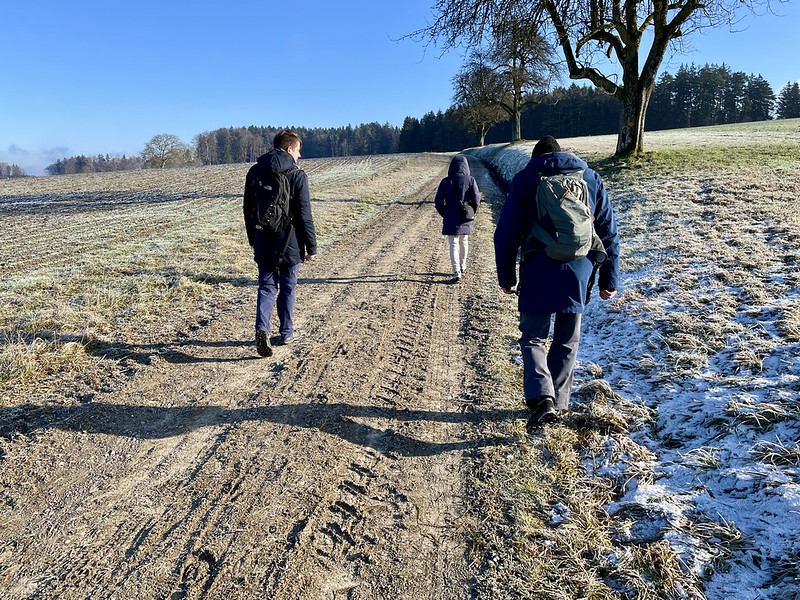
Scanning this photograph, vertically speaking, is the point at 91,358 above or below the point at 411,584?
above

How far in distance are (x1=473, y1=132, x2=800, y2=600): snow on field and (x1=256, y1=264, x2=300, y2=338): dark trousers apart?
120 inches

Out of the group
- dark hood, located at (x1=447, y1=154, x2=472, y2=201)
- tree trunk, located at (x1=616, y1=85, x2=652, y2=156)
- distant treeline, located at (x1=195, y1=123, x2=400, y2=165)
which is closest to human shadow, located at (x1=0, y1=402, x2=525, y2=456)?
dark hood, located at (x1=447, y1=154, x2=472, y2=201)

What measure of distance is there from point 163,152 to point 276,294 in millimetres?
97570

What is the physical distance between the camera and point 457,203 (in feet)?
23.3

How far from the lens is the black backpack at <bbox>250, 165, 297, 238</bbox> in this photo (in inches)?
170

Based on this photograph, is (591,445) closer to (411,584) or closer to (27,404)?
(411,584)

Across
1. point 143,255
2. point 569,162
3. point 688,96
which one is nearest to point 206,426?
point 569,162

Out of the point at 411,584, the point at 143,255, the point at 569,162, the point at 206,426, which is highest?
the point at 569,162

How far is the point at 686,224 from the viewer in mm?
8164

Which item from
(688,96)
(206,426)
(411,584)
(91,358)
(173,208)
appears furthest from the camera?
(688,96)

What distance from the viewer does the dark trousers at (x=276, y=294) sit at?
4562mm

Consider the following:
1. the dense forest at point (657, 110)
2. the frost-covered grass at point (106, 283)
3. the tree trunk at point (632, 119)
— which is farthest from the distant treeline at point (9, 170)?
the tree trunk at point (632, 119)

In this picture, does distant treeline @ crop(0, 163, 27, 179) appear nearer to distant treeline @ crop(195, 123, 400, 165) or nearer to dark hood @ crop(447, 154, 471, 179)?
distant treeline @ crop(195, 123, 400, 165)

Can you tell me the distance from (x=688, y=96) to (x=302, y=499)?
3405 inches
